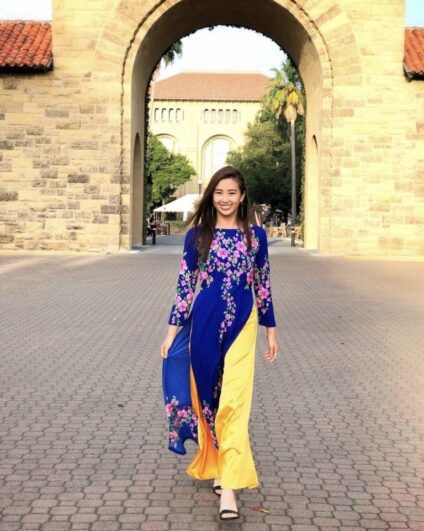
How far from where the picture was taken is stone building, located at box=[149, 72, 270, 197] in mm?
96125

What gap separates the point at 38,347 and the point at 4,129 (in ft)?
52.9

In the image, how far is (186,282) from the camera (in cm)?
438

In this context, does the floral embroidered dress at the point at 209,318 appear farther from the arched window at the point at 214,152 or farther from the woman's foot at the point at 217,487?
the arched window at the point at 214,152

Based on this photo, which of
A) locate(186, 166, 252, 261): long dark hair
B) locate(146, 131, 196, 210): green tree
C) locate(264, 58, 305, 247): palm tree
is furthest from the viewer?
locate(146, 131, 196, 210): green tree

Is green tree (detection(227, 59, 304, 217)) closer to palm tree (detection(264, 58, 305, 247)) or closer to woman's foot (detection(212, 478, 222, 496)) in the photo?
palm tree (detection(264, 58, 305, 247))

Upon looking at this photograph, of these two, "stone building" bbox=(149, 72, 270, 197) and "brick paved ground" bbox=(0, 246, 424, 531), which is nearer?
"brick paved ground" bbox=(0, 246, 424, 531)

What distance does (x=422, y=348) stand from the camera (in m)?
9.20

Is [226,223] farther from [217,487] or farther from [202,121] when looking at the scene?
[202,121]

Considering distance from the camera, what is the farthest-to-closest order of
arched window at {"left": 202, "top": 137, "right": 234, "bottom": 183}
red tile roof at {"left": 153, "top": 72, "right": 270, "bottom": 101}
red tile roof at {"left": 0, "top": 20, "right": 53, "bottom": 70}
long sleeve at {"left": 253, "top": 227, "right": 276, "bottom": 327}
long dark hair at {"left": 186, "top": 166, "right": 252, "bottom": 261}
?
red tile roof at {"left": 153, "top": 72, "right": 270, "bottom": 101} → arched window at {"left": 202, "top": 137, "right": 234, "bottom": 183} → red tile roof at {"left": 0, "top": 20, "right": 53, "bottom": 70} → long sleeve at {"left": 253, "top": 227, "right": 276, "bottom": 327} → long dark hair at {"left": 186, "top": 166, "right": 252, "bottom": 261}

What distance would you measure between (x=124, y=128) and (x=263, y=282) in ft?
66.0

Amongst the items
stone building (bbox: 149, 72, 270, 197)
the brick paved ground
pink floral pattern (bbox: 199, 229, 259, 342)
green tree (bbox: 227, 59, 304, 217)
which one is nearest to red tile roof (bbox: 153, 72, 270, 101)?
stone building (bbox: 149, 72, 270, 197)

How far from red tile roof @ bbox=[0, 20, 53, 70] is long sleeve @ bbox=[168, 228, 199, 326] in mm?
20424

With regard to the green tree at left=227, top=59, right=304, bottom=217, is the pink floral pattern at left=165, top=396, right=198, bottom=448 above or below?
below

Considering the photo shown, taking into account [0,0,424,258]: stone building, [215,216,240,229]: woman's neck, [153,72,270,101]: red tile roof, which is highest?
[153,72,270,101]: red tile roof
